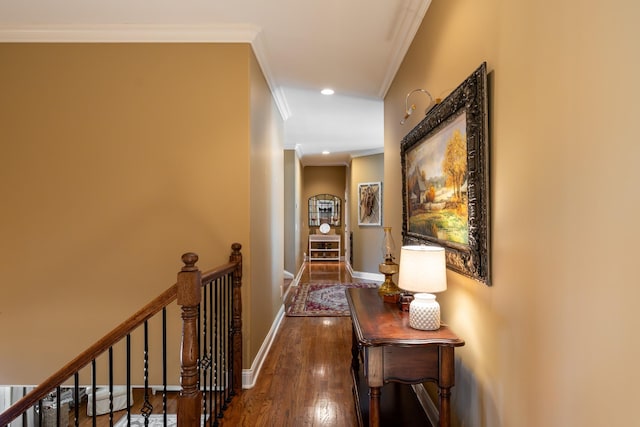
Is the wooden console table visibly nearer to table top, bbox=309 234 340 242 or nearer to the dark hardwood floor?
the dark hardwood floor

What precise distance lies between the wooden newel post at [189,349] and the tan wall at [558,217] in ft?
4.36

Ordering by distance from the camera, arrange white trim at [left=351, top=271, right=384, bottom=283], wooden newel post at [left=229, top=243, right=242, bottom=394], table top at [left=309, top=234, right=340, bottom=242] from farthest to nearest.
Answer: table top at [left=309, top=234, right=340, bottom=242] < white trim at [left=351, top=271, right=384, bottom=283] < wooden newel post at [left=229, top=243, right=242, bottom=394]

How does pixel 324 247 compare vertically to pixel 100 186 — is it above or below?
below

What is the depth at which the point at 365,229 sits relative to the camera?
755 centimetres

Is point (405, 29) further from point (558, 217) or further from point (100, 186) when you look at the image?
point (100, 186)

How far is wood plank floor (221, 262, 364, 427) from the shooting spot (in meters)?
2.29

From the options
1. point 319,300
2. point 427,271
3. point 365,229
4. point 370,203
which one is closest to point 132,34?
point 427,271

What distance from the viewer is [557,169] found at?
101 cm

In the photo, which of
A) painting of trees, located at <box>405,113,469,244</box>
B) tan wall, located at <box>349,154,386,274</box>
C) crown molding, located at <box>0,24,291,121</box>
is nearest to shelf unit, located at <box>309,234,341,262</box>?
tan wall, located at <box>349,154,386,274</box>

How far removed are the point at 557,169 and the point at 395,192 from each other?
2.41 meters

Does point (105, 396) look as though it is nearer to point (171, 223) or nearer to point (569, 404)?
point (171, 223)

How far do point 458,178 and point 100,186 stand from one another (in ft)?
8.34

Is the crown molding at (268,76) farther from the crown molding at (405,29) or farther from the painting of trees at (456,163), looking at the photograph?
the painting of trees at (456,163)

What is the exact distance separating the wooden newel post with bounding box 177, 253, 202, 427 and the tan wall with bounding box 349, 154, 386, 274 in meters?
5.54
